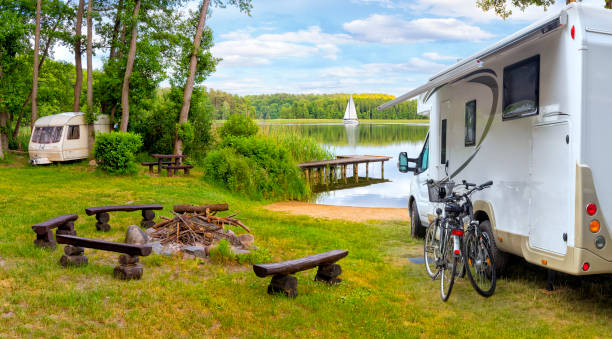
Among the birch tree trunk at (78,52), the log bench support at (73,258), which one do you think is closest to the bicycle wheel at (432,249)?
the log bench support at (73,258)

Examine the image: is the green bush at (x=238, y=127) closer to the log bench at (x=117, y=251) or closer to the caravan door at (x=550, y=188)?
the log bench at (x=117, y=251)

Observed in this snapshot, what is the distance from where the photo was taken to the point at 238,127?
72.3ft

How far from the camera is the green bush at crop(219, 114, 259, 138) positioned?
22.0m

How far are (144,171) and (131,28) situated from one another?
7.03 meters

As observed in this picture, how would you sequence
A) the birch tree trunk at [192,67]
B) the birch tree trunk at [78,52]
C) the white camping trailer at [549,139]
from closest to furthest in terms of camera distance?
the white camping trailer at [549,139], the birch tree trunk at [192,67], the birch tree trunk at [78,52]

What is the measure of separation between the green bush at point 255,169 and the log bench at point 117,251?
1250 cm

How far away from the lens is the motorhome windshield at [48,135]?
21797 millimetres

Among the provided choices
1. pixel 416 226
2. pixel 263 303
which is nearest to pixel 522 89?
pixel 263 303

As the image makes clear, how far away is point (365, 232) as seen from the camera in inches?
439

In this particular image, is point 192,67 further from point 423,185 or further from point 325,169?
point 423,185

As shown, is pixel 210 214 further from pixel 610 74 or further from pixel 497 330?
pixel 610 74

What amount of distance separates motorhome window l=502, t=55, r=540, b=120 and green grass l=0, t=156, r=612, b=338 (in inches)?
85.7

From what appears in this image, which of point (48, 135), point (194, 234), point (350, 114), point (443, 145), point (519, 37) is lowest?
point (194, 234)

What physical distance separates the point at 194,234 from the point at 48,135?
17239 mm
